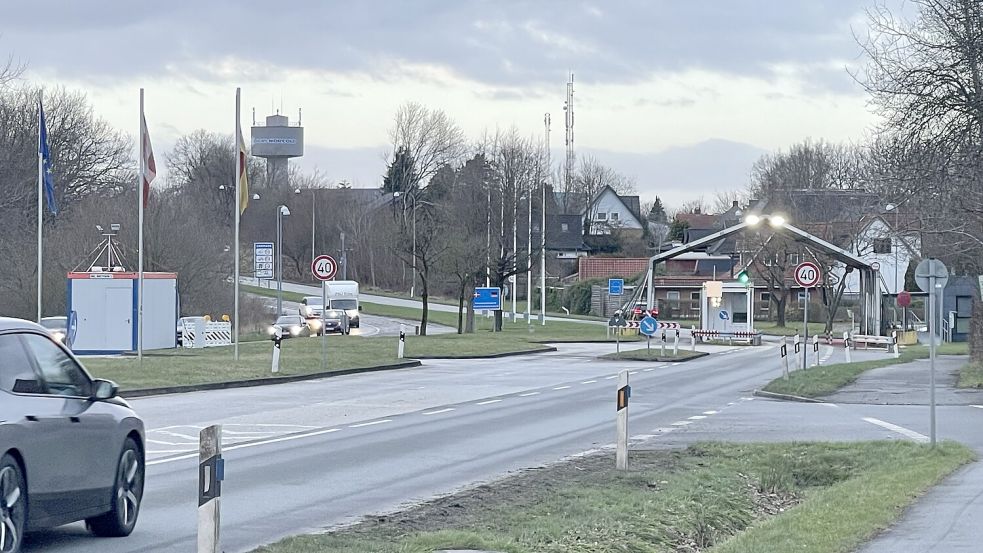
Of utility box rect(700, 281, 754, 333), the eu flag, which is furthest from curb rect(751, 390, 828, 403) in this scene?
utility box rect(700, 281, 754, 333)

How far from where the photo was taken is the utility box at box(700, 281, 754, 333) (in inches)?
2675

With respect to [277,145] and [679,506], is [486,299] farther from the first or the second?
[277,145]

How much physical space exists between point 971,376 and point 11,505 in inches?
1123

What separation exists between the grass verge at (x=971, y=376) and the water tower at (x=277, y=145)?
101448 mm

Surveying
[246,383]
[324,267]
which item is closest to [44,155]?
[324,267]

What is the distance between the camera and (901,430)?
20703 mm

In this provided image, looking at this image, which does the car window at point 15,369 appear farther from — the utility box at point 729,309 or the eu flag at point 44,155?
the utility box at point 729,309

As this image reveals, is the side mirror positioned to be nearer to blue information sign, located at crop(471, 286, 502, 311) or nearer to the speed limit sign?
the speed limit sign

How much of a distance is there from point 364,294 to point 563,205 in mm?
41463

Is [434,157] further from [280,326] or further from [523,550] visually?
[523,550]

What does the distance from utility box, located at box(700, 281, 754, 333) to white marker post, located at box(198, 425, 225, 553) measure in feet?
203

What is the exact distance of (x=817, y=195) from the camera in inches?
3440

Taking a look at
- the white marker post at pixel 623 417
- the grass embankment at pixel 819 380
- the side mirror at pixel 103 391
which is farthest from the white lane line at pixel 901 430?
the side mirror at pixel 103 391

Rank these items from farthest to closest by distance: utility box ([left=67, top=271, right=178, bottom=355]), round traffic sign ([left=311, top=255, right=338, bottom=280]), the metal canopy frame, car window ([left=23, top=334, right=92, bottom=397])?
1. the metal canopy frame
2. utility box ([left=67, top=271, right=178, bottom=355])
3. round traffic sign ([left=311, top=255, right=338, bottom=280])
4. car window ([left=23, top=334, right=92, bottom=397])
